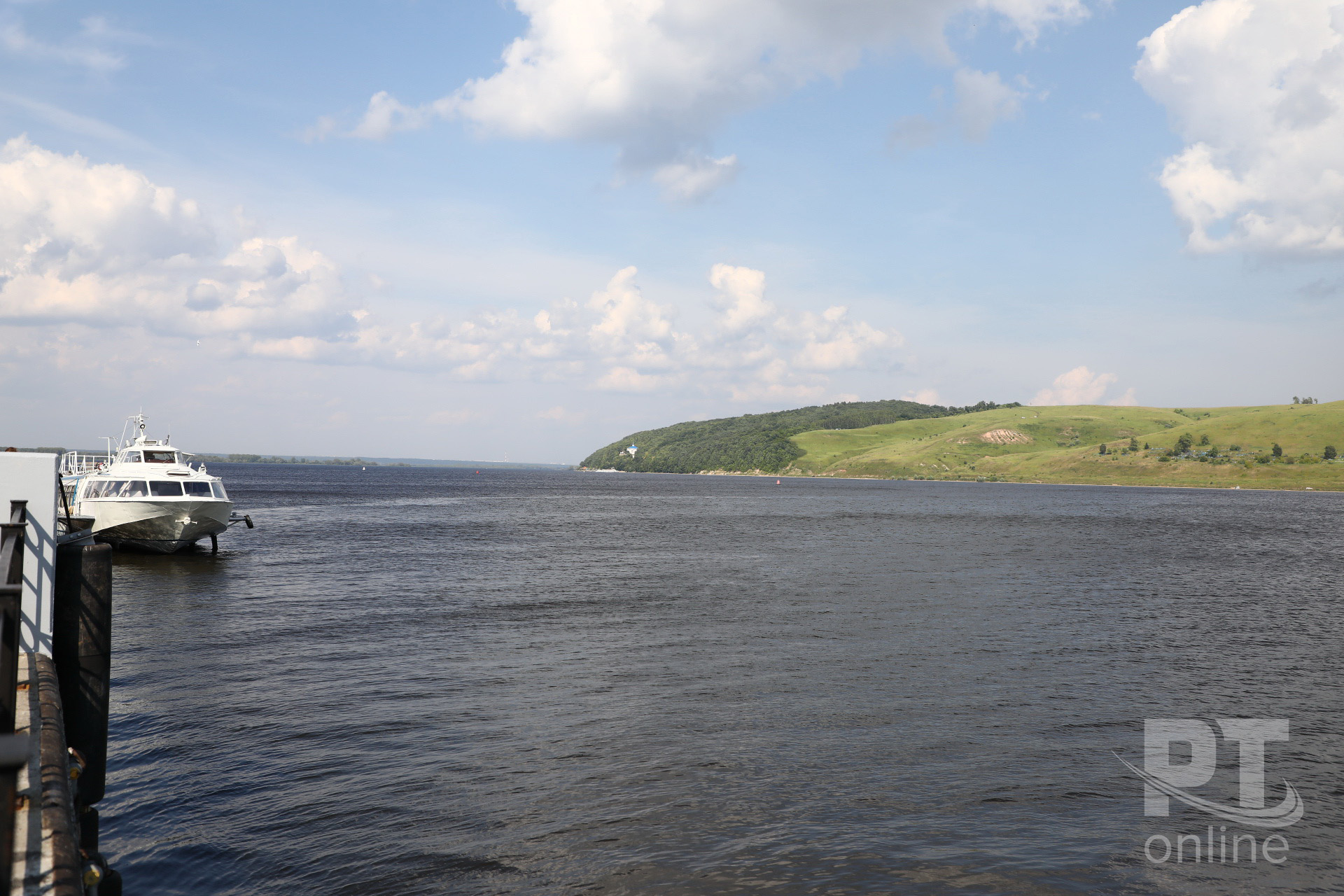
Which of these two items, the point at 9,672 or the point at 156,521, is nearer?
the point at 9,672

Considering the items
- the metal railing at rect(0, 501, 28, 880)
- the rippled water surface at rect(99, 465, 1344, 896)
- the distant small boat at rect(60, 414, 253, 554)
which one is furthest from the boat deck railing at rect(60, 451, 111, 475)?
the metal railing at rect(0, 501, 28, 880)

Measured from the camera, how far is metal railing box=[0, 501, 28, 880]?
274 cm

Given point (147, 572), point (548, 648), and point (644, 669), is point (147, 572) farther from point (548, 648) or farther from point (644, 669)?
point (644, 669)

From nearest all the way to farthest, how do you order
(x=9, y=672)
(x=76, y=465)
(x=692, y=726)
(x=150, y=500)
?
(x=9, y=672), (x=692, y=726), (x=150, y=500), (x=76, y=465)

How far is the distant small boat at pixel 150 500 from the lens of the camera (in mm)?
50594

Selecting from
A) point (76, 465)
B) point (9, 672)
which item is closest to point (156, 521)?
point (76, 465)

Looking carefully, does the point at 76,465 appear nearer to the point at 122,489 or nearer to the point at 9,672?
the point at 122,489

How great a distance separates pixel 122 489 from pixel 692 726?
157 ft

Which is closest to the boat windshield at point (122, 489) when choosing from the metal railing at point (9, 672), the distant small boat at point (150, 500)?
the distant small boat at point (150, 500)

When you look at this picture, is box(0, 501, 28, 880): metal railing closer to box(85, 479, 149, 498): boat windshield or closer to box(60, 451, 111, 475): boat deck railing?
box(85, 479, 149, 498): boat windshield

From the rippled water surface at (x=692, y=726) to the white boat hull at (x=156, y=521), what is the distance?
16.2ft

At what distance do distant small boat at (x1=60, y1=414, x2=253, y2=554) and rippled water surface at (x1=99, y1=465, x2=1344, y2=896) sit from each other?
503cm

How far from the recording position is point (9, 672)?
5.78 m

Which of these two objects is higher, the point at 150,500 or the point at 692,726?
the point at 150,500
